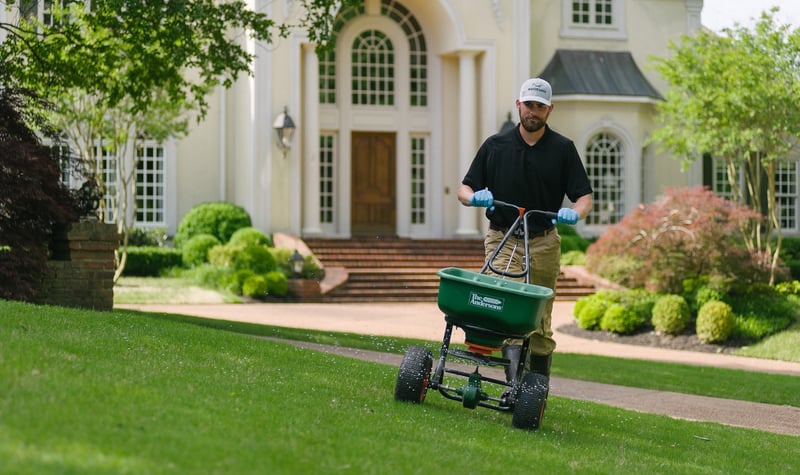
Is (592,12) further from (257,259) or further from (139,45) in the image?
(139,45)

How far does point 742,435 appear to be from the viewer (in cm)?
828

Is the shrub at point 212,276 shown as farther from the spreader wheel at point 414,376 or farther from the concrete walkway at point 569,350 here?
the spreader wheel at point 414,376

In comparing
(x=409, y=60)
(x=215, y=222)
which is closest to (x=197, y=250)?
(x=215, y=222)

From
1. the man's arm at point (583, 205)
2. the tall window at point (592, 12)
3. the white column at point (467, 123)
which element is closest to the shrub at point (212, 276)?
the white column at point (467, 123)

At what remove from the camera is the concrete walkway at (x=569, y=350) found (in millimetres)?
9992

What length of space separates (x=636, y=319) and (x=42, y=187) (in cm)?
947

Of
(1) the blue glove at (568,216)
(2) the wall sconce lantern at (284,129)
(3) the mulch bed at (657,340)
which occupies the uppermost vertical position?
(2) the wall sconce lantern at (284,129)

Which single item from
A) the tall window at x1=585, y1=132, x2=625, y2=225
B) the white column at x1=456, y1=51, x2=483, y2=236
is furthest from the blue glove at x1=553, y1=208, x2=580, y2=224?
the tall window at x1=585, y1=132, x2=625, y2=225

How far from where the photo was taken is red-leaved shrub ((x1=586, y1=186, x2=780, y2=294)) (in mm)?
17641

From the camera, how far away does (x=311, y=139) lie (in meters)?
24.6

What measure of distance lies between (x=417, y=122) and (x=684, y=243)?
977 centimetres

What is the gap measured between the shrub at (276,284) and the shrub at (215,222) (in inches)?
150

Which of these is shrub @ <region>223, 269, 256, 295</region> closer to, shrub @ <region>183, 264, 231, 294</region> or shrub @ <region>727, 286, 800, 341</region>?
shrub @ <region>183, 264, 231, 294</region>

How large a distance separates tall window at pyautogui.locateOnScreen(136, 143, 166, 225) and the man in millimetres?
19424
